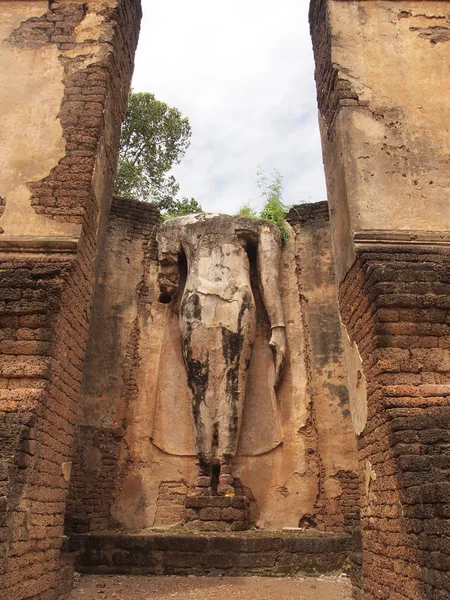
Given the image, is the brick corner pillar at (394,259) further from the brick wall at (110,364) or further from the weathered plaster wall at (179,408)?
the brick wall at (110,364)

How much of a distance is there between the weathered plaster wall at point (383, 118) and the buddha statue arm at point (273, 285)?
6.46ft

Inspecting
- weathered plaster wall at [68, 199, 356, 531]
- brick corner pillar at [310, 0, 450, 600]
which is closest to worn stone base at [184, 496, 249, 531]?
weathered plaster wall at [68, 199, 356, 531]

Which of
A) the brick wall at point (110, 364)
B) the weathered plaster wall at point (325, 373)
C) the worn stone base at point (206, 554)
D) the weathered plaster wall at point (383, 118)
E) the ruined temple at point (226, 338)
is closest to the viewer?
the ruined temple at point (226, 338)

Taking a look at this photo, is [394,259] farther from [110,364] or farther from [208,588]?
[110,364]

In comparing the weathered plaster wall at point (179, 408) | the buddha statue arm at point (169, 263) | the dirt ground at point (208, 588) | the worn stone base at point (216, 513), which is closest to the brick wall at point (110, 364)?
the weathered plaster wall at point (179, 408)

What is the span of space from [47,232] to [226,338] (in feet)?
9.66

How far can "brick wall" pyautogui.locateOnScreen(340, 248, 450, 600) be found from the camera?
3486 millimetres

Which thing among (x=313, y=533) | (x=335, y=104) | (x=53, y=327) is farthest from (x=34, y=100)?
(x=313, y=533)

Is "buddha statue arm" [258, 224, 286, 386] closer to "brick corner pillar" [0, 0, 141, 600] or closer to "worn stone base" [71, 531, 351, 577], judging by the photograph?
"worn stone base" [71, 531, 351, 577]

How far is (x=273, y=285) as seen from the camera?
7.64 m

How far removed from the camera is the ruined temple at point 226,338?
13.4 feet

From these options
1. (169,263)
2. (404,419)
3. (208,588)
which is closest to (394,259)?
(404,419)

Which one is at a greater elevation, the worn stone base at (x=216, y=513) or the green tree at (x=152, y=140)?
the green tree at (x=152, y=140)

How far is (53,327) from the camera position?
14.5 feet
